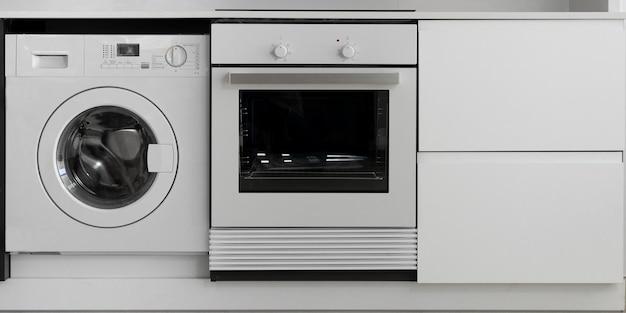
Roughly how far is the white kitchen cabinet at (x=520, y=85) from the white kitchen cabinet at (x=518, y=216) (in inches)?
2.0

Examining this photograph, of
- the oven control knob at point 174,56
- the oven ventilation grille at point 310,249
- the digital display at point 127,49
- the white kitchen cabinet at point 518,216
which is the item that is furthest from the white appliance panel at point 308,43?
the oven ventilation grille at point 310,249

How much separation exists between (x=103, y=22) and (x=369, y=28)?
2.70 feet

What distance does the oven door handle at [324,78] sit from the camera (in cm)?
180

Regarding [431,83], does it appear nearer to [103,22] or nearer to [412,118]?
[412,118]

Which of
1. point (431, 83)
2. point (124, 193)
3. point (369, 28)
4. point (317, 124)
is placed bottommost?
point (124, 193)

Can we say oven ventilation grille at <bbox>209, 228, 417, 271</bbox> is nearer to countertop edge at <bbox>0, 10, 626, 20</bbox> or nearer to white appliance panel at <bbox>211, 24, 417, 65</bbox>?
white appliance panel at <bbox>211, 24, 417, 65</bbox>

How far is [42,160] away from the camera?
1837 mm

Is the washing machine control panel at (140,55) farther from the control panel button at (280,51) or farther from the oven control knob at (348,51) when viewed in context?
the oven control knob at (348,51)

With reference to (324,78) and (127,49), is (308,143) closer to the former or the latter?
(324,78)

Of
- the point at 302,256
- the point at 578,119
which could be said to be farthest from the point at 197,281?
the point at 578,119

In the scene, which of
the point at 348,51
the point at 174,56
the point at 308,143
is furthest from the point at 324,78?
the point at 174,56

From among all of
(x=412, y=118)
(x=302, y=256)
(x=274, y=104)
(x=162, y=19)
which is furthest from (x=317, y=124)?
(x=162, y=19)

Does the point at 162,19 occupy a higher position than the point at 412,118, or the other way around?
the point at 162,19

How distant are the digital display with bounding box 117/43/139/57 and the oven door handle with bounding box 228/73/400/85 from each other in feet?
1.06
